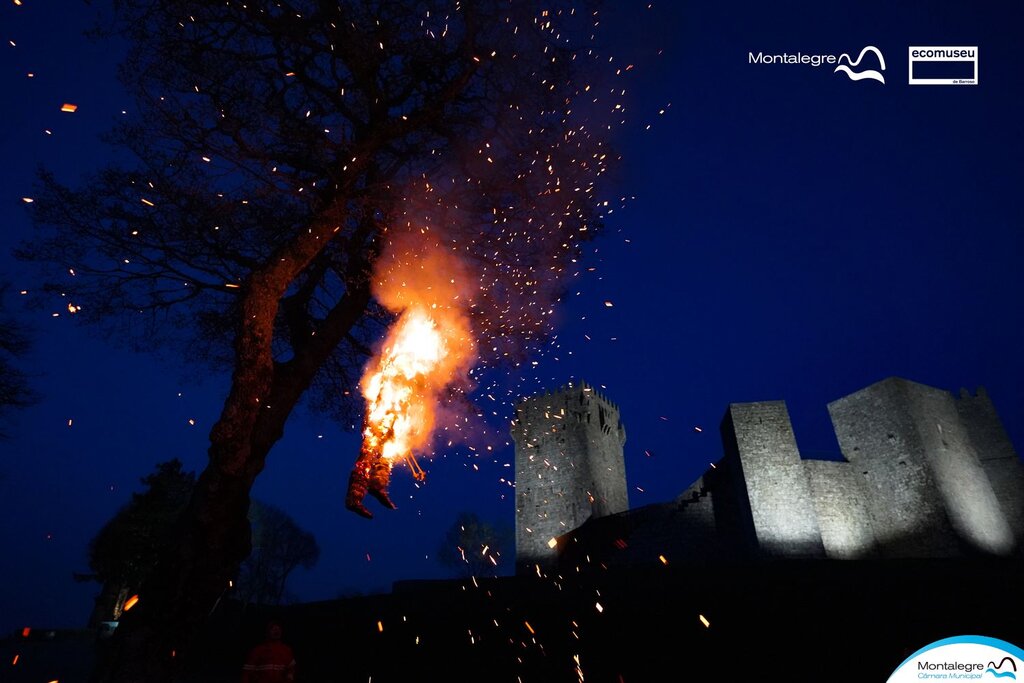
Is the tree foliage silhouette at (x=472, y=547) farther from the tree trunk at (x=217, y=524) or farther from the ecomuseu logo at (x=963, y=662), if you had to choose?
the ecomuseu logo at (x=963, y=662)

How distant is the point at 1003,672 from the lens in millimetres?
5555

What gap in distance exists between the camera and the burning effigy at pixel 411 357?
19.9ft

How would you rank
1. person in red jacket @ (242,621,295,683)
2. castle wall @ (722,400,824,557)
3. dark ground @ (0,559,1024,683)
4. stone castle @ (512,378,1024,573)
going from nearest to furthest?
person in red jacket @ (242,621,295,683), dark ground @ (0,559,1024,683), castle wall @ (722,400,824,557), stone castle @ (512,378,1024,573)

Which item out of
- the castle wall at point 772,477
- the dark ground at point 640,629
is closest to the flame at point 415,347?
the dark ground at point 640,629

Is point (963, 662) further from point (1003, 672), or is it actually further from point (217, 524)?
point (217, 524)

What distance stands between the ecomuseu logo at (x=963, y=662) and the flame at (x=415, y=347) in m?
6.40

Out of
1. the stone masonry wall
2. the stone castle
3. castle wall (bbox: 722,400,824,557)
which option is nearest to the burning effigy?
the stone castle

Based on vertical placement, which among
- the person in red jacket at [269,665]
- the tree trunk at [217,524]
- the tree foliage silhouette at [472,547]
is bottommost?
the tree foliage silhouette at [472,547]

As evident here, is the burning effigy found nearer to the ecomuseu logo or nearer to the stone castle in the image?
the ecomuseu logo

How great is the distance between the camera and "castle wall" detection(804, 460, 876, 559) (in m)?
21.8

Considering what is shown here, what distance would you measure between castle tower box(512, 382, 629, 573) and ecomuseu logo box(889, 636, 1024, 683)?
2493 centimetres

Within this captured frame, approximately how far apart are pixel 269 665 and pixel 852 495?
25713 mm

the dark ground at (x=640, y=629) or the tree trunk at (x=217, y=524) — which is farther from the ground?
the tree trunk at (x=217, y=524)

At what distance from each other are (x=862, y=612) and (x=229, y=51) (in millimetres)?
13287
